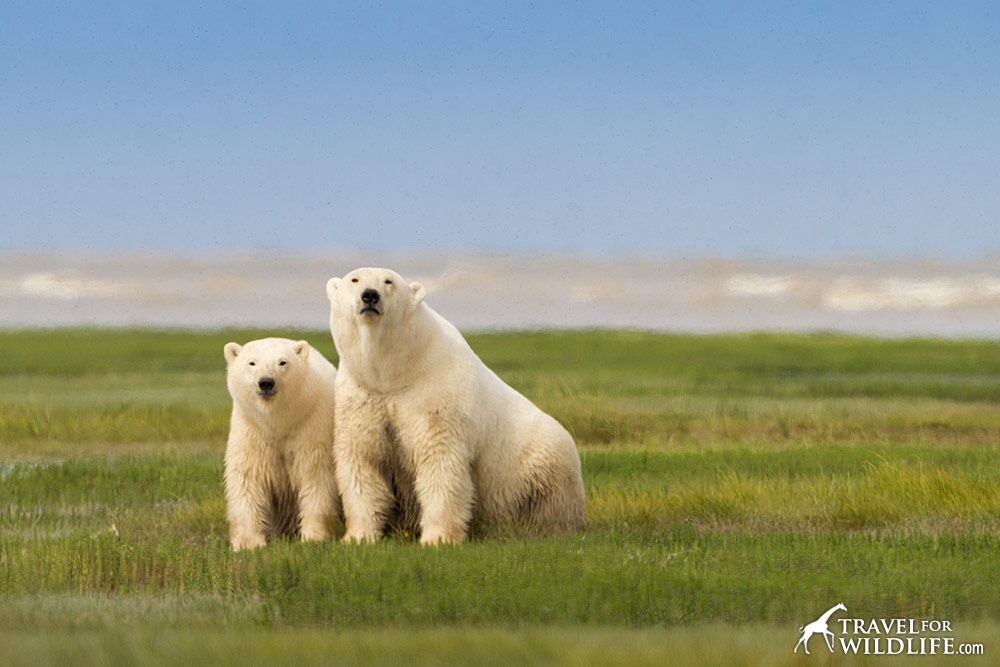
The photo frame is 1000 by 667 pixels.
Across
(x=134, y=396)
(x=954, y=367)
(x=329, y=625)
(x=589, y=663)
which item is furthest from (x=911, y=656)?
(x=954, y=367)

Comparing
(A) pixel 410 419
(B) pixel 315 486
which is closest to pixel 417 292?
(A) pixel 410 419

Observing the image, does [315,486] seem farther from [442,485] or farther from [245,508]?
[442,485]

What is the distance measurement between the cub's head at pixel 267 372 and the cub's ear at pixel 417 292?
1040 millimetres

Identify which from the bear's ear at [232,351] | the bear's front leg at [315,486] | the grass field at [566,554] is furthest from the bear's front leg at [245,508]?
the bear's ear at [232,351]

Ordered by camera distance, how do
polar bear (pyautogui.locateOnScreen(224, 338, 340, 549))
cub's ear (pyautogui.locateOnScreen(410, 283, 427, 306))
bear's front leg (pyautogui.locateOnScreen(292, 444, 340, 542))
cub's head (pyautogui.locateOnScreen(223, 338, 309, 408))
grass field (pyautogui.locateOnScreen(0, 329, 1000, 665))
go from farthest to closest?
1. bear's front leg (pyautogui.locateOnScreen(292, 444, 340, 542))
2. polar bear (pyautogui.locateOnScreen(224, 338, 340, 549))
3. cub's head (pyautogui.locateOnScreen(223, 338, 309, 408))
4. cub's ear (pyautogui.locateOnScreen(410, 283, 427, 306))
5. grass field (pyautogui.locateOnScreen(0, 329, 1000, 665))

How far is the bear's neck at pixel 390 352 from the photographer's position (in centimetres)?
1002

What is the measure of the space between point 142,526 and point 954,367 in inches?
1287

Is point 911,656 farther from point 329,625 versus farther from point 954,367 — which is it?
point 954,367

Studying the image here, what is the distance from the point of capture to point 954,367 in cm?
3900

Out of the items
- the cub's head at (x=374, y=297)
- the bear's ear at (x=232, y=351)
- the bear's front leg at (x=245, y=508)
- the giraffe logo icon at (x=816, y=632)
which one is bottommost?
the giraffe logo icon at (x=816, y=632)

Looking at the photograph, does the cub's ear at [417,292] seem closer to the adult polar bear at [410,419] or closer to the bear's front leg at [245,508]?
the adult polar bear at [410,419]

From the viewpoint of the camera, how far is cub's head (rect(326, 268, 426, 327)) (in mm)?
9781

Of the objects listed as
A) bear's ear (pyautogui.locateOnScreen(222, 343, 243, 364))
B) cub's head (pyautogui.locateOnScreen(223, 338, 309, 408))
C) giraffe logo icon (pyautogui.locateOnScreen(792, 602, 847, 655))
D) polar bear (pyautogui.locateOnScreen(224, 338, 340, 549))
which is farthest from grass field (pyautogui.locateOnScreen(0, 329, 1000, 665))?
bear's ear (pyautogui.locateOnScreen(222, 343, 243, 364))

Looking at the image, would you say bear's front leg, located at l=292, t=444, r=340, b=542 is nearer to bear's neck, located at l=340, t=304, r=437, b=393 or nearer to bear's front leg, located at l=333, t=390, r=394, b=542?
bear's front leg, located at l=333, t=390, r=394, b=542
